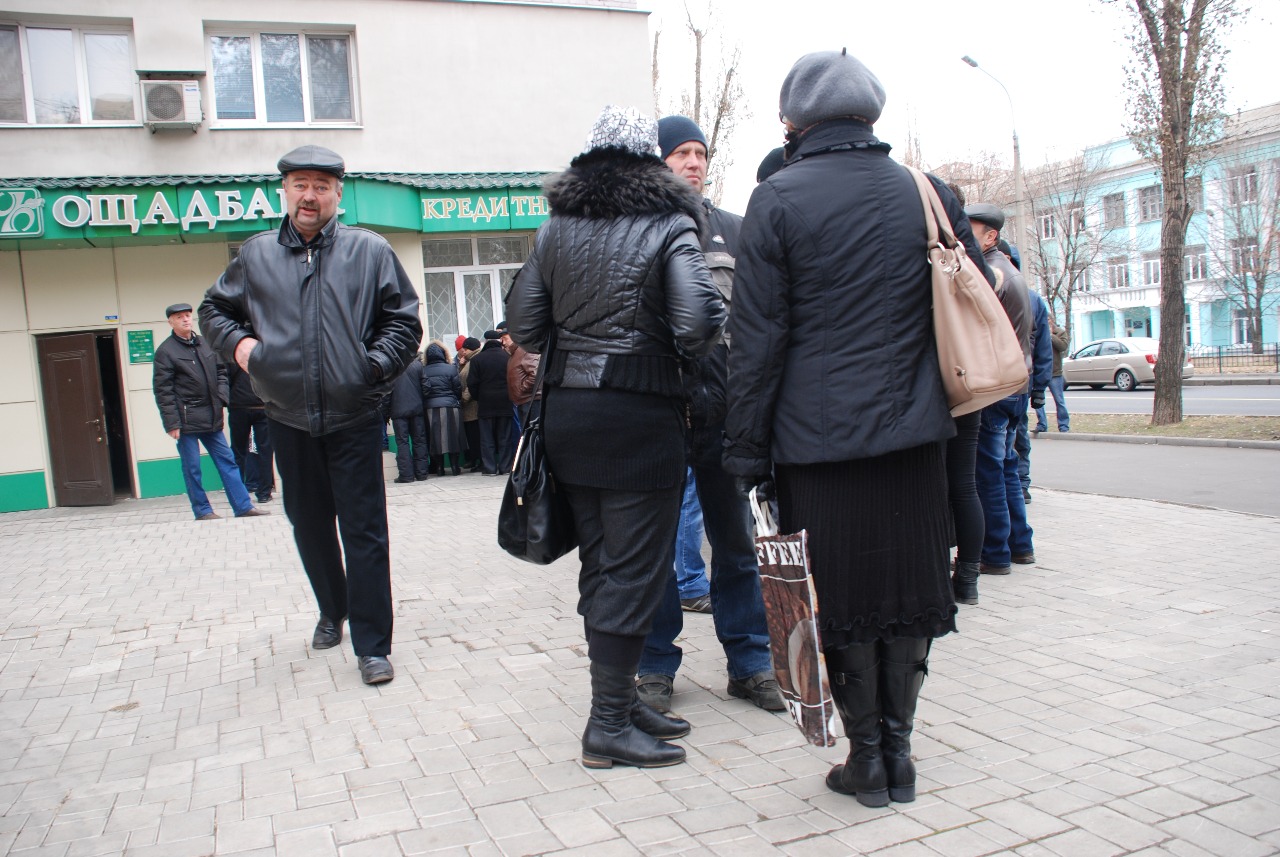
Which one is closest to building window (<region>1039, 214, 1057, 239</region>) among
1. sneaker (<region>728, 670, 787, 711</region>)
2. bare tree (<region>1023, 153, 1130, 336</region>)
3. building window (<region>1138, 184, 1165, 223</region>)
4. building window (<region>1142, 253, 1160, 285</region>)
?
bare tree (<region>1023, 153, 1130, 336</region>)

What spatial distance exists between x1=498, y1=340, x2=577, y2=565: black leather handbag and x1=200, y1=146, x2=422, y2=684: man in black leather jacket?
3.72 feet

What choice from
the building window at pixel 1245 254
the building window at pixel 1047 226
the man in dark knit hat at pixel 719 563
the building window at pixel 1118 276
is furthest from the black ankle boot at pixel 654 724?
the building window at pixel 1118 276

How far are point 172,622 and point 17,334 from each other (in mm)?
8837

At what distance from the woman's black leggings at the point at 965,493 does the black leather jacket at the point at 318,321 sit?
8.77 ft

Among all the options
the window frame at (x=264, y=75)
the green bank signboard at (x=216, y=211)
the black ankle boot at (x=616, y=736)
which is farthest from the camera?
the window frame at (x=264, y=75)

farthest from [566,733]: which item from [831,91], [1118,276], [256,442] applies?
[1118,276]

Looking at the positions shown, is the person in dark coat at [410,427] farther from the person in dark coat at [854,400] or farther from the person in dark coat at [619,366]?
the person in dark coat at [854,400]

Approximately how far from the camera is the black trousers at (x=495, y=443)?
13.1 meters

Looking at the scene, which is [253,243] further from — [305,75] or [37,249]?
[305,75]

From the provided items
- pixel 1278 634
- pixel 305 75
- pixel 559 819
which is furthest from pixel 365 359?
pixel 305 75

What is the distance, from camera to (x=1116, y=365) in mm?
28000

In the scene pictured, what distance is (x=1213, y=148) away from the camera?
14328mm

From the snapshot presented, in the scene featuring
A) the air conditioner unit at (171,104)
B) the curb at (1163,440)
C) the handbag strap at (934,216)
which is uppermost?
the air conditioner unit at (171,104)

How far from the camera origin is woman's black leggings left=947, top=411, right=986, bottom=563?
16.6 feet
